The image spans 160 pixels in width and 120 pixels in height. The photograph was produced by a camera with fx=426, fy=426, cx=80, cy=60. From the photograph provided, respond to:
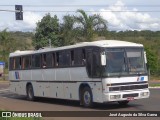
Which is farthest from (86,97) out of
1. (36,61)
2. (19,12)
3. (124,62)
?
(19,12)

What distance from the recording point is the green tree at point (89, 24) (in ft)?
144

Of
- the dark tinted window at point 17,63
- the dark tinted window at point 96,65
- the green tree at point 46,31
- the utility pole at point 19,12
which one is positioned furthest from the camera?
the green tree at point 46,31

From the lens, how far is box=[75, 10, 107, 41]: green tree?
4381 centimetres

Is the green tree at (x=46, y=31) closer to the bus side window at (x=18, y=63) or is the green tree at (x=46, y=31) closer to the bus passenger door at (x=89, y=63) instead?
the bus side window at (x=18, y=63)

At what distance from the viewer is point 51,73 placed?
22.1m

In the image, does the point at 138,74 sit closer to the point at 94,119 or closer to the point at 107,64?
the point at 107,64

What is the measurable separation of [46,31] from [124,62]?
Answer: 3556cm

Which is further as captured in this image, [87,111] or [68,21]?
[68,21]

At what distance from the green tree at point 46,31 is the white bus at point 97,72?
93.4 feet

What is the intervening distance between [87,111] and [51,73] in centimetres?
541

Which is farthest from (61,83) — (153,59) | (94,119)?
(153,59)

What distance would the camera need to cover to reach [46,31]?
52688 millimetres

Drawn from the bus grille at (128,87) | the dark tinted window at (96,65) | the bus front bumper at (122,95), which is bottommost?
the bus front bumper at (122,95)

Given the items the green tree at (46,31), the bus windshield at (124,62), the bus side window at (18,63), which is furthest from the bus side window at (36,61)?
the green tree at (46,31)
